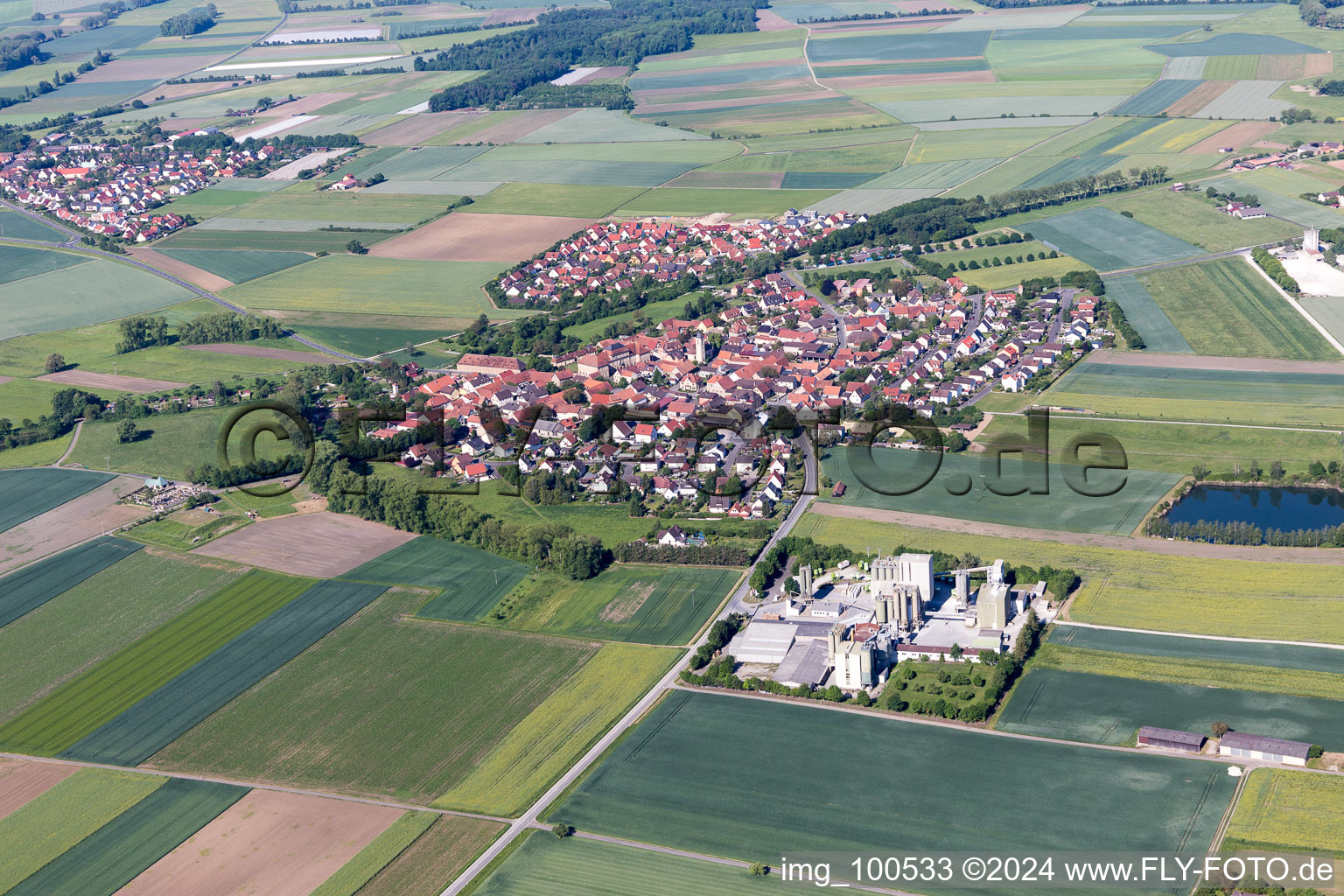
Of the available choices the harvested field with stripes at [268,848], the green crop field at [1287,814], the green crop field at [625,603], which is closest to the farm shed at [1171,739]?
the green crop field at [1287,814]

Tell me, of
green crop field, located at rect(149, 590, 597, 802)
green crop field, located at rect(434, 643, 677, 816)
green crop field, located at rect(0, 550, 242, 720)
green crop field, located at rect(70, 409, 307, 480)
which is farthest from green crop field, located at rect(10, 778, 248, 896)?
green crop field, located at rect(70, 409, 307, 480)

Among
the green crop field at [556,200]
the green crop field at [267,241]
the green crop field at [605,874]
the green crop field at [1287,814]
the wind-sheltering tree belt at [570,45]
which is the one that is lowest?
the green crop field at [605,874]

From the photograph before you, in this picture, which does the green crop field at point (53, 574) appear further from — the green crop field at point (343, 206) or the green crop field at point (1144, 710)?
the green crop field at point (343, 206)

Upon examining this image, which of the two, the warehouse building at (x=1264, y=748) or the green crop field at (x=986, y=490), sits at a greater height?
the green crop field at (x=986, y=490)

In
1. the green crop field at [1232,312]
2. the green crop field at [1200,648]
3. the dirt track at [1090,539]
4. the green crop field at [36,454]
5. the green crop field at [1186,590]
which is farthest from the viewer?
the green crop field at [1232,312]

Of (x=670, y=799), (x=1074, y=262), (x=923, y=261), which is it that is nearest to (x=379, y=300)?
(x=923, y=261)
